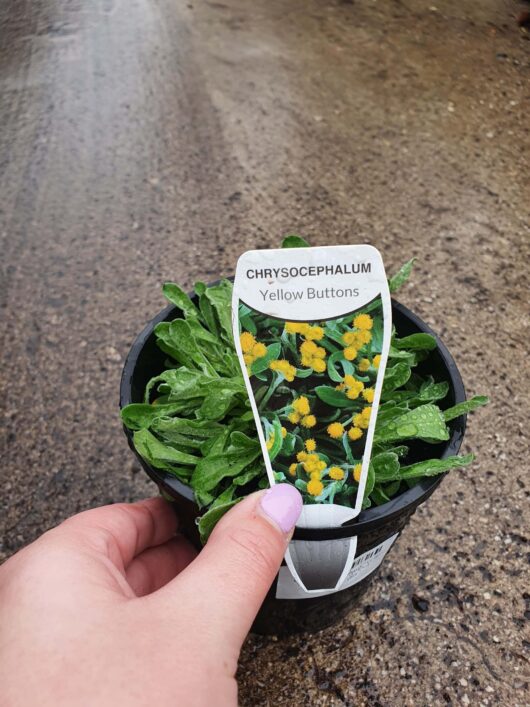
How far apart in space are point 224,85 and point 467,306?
1310 millimetres

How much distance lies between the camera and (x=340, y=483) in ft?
2.68

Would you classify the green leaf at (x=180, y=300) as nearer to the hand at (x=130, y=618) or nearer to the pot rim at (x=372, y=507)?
the pot rim at (x=372, y=507)

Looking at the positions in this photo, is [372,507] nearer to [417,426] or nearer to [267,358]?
[417,426]

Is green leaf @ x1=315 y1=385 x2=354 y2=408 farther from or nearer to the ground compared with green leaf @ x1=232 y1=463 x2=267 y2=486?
farther from the ground

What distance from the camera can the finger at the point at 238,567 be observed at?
67 centimetres

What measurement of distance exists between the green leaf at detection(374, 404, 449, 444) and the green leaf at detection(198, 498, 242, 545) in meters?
0.21

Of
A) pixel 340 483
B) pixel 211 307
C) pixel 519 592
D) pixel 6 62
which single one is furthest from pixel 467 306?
pixel 6 62

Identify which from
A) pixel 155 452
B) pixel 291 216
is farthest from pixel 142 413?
pixel 291 216

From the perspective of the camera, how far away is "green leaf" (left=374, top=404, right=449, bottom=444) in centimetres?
85

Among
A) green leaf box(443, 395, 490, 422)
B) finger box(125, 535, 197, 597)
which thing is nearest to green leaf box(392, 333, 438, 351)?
green leaf box(443, 395, 490, 422)

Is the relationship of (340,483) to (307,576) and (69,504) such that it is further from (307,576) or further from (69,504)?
(69,504)

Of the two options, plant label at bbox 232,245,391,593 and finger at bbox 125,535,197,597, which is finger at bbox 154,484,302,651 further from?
finger at bbox 125,535,197,597

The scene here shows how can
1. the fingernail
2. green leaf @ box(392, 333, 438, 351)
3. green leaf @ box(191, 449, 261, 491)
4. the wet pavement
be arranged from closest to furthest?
the fingernail
green leaf @ box(191, 449, 261, 491)
green leaf @ box(392, 333, 438, 351)
the wet pavement

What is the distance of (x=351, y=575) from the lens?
0.94 metres
